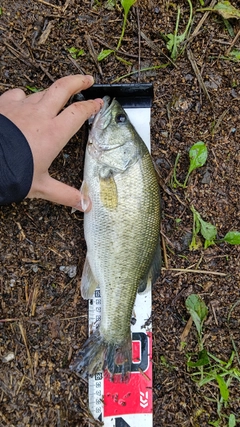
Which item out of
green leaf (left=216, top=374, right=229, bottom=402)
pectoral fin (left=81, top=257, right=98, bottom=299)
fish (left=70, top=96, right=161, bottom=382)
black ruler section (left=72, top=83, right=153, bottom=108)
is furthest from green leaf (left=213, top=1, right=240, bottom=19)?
green leaf (left=216, top=374, right=229, bottom=402)

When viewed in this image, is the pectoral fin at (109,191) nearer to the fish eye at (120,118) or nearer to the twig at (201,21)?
the fish eye at (120,118)

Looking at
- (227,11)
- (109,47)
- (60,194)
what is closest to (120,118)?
(60,194)

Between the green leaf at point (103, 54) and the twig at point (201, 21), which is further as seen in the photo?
the twig at point (201, 21)

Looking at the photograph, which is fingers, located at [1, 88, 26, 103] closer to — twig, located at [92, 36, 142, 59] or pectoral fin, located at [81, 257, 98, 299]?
twig, located at [92, 36, 142, 59]

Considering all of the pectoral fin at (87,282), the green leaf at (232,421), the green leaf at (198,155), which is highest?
the green leaf at (198,155)

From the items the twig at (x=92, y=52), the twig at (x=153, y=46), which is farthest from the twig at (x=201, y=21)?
the twig at (x=92, y=52)

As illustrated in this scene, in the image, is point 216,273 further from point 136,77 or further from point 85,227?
point 136,77
